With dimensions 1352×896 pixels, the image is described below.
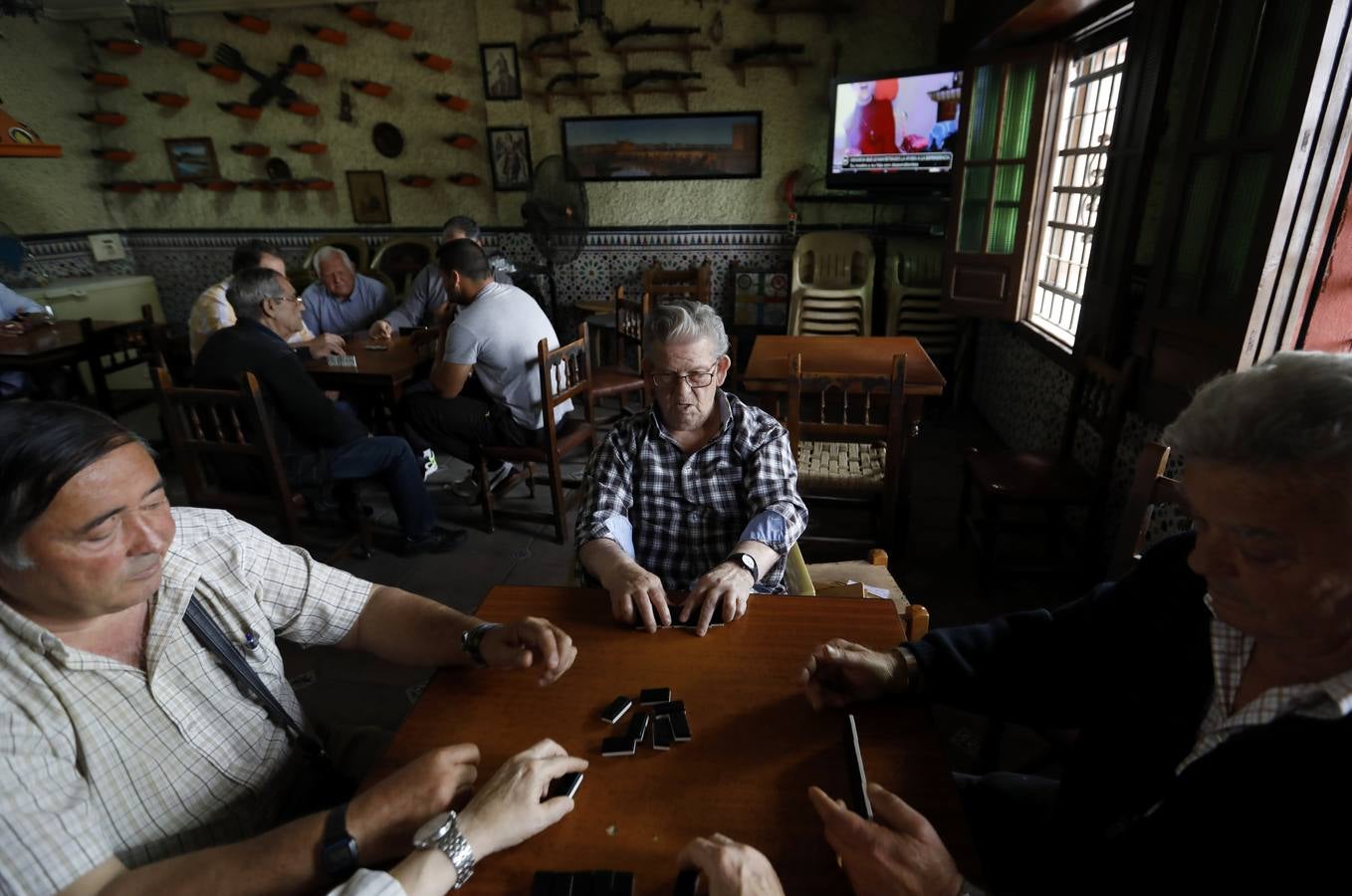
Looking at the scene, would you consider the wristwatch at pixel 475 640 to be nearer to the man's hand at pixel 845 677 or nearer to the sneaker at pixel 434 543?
the man's hand at pixel 845 677

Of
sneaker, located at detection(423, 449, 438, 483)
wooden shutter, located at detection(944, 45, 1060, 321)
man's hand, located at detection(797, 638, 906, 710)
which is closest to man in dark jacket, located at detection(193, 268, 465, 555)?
sneaker, located at detection(423, 449, 438, 483)

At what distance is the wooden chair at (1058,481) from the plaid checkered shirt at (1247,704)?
1749 mm

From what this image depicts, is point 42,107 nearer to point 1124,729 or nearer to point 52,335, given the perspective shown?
point 52,335

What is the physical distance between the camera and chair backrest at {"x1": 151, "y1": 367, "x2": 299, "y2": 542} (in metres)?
2.53

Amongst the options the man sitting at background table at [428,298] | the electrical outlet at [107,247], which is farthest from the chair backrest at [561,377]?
the electrical outlet at [107,247]

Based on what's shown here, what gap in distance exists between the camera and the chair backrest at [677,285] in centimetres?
485

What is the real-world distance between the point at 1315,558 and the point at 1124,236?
2.50 meters

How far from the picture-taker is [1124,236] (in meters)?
2.73

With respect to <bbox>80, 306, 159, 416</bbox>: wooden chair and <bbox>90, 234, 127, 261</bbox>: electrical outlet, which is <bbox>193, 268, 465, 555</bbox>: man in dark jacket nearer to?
<bbox>80, 306, 159, 416</bbox>: wooden chair

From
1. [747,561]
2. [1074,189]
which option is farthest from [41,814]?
[1074,189]

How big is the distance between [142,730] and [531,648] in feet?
1.85

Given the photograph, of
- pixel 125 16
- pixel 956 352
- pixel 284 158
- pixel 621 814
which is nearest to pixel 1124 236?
pixel 956 352

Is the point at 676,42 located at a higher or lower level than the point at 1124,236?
higher

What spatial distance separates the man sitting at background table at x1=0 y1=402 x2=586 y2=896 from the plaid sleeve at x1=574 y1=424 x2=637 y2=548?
51 cm
